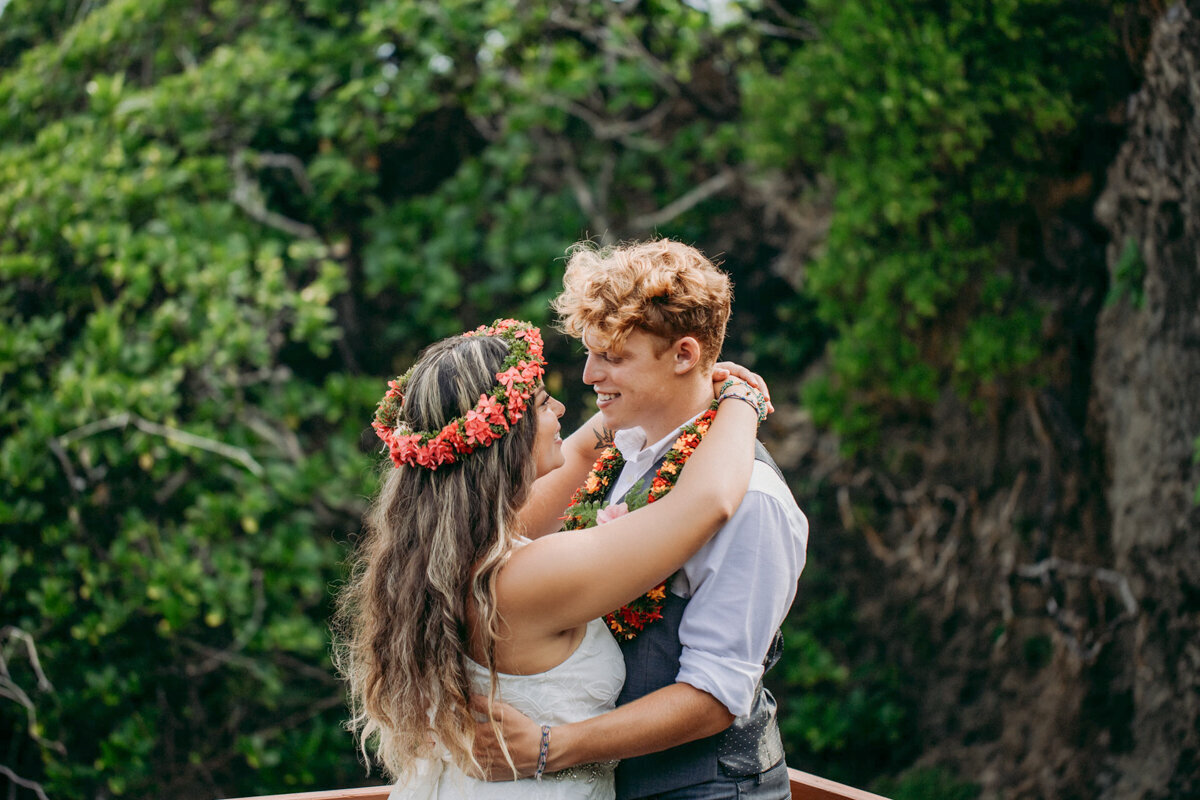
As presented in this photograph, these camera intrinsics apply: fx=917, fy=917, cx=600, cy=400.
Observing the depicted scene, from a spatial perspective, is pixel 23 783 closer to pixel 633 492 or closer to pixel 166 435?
pixel 166 435

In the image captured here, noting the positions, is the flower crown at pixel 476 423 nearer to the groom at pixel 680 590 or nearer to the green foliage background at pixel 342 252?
the groom at pixel 680 590

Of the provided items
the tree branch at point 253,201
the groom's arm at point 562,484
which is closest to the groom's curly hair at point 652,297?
the groom's arm at point 562,484

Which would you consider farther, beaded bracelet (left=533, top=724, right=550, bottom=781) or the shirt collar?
the shirt collar

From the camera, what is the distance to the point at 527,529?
2539 mm

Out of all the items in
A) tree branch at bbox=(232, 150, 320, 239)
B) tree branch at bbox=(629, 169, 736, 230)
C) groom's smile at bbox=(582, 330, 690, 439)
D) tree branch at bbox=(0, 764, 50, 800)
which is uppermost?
groom's smile at bbox=(582, 330, 690, 439)

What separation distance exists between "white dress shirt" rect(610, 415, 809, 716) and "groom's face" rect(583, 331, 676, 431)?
32cm

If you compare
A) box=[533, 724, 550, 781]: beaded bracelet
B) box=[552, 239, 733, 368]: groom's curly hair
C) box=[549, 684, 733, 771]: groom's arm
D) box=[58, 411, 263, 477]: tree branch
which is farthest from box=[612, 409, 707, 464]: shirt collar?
box=[58, 411, 263, 477]: tree branch

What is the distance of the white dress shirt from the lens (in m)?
1.85

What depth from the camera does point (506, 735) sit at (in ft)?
6.14

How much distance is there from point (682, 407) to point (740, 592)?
0.49 meters

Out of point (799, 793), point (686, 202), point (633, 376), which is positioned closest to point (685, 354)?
point (633, 376)

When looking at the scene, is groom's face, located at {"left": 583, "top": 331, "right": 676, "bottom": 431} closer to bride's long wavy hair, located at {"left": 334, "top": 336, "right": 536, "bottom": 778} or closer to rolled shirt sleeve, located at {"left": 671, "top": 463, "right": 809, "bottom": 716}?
bride's long wavy hair, located at {"left": 334, "top": 336, "right": 536, "bottom": 778}

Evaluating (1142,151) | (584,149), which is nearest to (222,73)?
(584,149)

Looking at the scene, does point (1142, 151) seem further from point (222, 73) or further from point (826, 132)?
point (222, 73)
